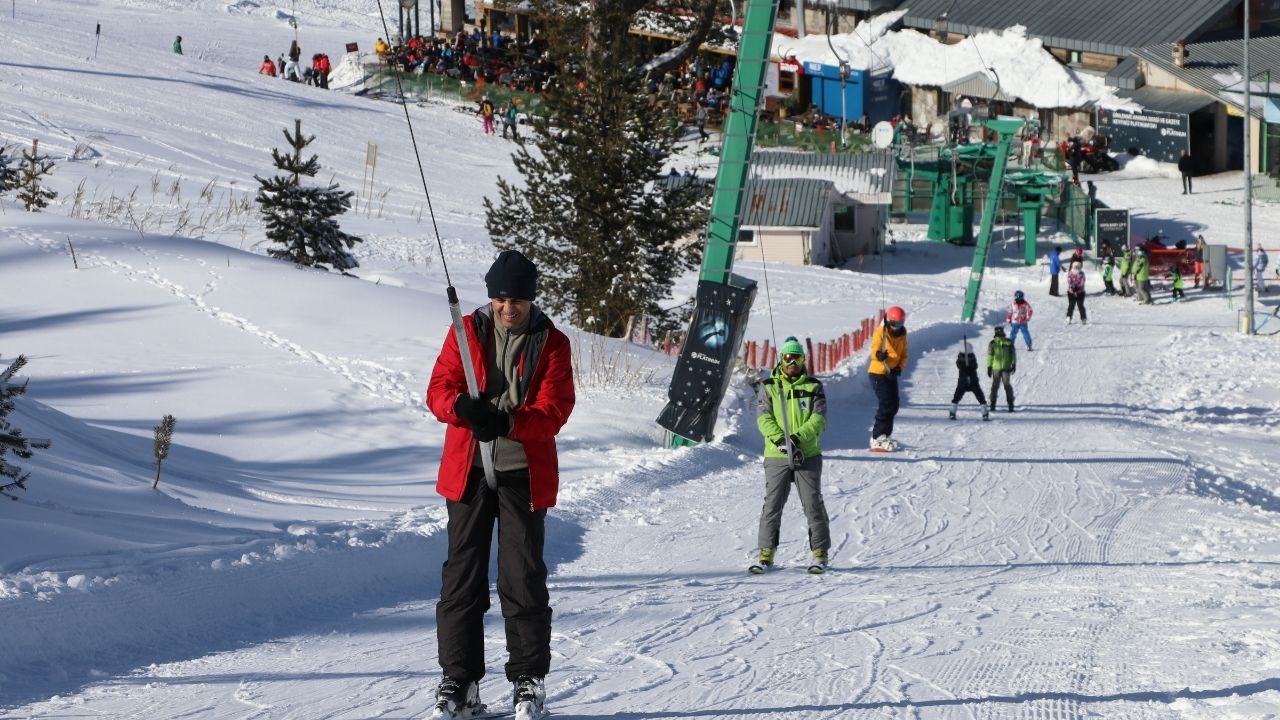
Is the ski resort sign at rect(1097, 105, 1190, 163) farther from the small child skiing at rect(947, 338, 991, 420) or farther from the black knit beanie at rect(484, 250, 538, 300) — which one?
the black knit beanie at rect(484, 250, 538, 300)

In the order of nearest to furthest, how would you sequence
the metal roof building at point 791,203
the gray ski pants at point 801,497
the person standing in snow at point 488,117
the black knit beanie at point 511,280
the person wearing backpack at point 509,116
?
the black knit beanie at point 511,280
the gray ski pants at point 801,497
the metal roof building at point 791,203
the person wearing backpack at point 509,116
the person standing in snow at point 488,117

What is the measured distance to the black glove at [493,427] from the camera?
210 inches

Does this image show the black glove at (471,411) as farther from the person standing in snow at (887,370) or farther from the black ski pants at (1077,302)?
the black ski pants at (1077,302)

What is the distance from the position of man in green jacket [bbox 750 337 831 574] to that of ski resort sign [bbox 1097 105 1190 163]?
1638 inches

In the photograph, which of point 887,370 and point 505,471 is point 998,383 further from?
point 505,471

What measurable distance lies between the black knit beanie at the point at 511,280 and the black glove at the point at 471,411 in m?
0.40

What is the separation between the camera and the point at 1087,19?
56.0 meters

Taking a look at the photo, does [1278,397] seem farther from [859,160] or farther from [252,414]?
Result: [859,160]

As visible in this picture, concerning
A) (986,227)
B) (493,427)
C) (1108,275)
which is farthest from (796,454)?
(1108,275)

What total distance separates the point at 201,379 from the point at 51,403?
56.4 inches

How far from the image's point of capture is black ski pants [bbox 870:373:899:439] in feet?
51.8

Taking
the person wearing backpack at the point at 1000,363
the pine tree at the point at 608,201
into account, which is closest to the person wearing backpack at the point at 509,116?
the pine tree at the point at 608,201

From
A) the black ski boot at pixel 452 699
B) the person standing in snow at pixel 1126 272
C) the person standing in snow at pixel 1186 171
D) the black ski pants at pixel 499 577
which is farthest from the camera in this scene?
the person standing in snow at pixel 1186 171

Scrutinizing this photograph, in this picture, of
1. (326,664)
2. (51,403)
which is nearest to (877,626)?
(326,664)
